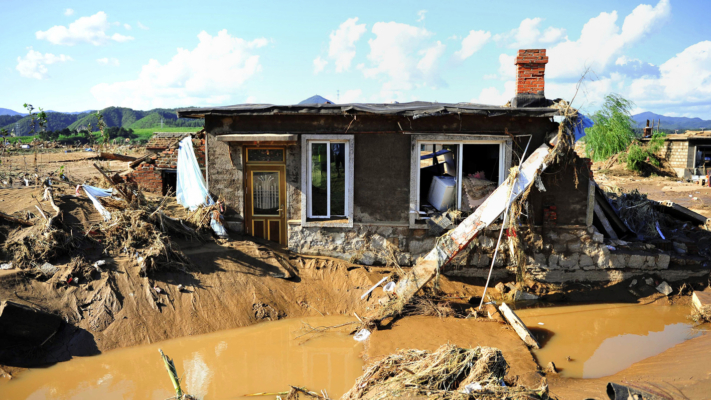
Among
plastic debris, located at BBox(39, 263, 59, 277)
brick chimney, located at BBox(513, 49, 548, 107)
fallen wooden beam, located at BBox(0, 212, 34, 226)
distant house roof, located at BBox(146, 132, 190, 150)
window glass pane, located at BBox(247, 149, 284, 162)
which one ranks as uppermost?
brick chimney, located at BBox(513, 49, 548, 107)

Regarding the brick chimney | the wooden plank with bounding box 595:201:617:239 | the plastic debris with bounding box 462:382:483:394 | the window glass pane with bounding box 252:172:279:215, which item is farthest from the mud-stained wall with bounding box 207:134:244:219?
the wooden plank with bounding box 595:201:617:239

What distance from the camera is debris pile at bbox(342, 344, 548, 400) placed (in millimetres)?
4090

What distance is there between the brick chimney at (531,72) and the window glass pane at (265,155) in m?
5.10

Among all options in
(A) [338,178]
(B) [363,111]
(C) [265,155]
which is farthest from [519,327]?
(C) [265,155]

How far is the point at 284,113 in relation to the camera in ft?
27.9

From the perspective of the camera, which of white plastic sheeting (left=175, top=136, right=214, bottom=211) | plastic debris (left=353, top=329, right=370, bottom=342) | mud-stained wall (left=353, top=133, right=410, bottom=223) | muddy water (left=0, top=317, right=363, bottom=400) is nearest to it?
muddy water (left=0, top=317, right=363, bottom=400)

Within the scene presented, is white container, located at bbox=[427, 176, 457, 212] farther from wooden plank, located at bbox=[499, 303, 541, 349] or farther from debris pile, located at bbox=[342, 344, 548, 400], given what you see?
debris pile, located at bbox=[342, 344, 548, 400]

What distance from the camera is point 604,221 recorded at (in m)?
9.45

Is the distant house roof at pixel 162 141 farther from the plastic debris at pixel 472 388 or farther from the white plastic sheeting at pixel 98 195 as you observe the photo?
the plastic debris at pixel 472 388

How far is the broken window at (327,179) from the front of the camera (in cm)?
899

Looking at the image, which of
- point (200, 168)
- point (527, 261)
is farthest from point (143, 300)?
point (527, 261)

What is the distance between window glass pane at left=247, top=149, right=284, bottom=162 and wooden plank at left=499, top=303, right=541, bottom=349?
17.5ft

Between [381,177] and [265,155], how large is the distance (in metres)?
2.53

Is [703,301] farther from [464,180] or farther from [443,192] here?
[443,192]
